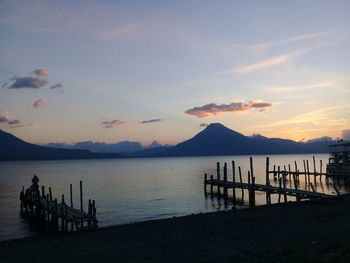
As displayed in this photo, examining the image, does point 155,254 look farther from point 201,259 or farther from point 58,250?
point 58,250

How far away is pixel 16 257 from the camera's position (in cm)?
1688

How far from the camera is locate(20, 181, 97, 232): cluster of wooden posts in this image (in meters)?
24.8

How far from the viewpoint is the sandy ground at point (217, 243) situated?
13.9m

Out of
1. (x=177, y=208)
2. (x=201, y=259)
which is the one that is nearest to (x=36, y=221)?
(x=177, y=208)

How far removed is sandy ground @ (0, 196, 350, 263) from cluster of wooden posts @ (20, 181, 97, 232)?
163 centimetres

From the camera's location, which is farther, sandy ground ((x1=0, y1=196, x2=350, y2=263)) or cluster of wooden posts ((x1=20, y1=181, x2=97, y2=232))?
cluster of wooden posts ((x1=20, y1=181, x2=97, y2=232))

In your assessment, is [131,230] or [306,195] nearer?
[131,230]

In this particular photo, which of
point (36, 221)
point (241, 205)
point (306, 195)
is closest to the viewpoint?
point (306, 195)

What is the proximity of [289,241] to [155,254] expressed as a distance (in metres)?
5.69

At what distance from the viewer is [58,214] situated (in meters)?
28.0

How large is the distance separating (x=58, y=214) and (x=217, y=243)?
15452 millimetres

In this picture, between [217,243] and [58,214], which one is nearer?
[217,243]

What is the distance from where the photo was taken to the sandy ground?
45.6 feet

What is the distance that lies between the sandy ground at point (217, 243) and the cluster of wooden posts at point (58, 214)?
163 cm
